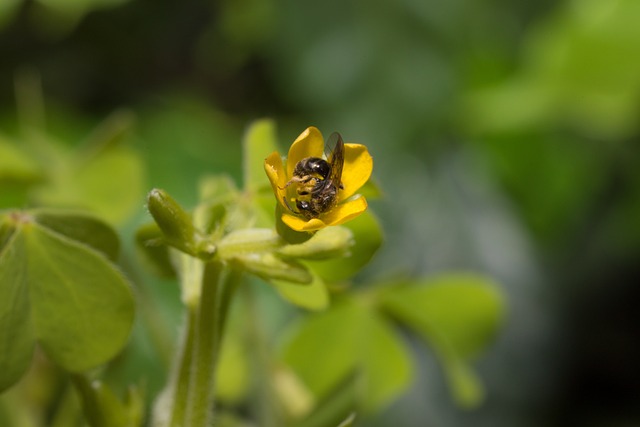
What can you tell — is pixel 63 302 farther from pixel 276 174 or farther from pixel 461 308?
pixel 461 308

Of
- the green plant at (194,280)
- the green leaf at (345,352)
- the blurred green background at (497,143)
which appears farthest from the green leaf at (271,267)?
the blurred green background at (497,143)

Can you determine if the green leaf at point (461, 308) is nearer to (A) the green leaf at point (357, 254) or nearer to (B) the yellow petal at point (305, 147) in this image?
(A) the green leaf at point (357, 254)

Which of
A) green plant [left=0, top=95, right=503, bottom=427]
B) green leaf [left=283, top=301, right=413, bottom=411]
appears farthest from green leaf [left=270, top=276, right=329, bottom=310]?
green leaf [left=283, top=301, right=413, bottom=411]

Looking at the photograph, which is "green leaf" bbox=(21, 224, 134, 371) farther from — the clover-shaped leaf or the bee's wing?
the bee's wing

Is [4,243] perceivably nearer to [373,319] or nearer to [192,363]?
[192,363]

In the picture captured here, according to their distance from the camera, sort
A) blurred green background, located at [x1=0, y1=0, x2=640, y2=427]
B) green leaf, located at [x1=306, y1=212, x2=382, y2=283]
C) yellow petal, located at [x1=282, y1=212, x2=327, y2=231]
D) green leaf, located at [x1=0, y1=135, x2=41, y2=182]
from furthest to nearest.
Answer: blurred green background, located at [x1=0, y1=0, x2=640, y2=427]
green leaf, located at [x1=0, y1=135, x2=41, y2=182]
green leaf, located at [x1=306, y1=212, x2=382, y2=283]
yellow petal, located at [x1=282, y1=212, x2=327, y2=231]

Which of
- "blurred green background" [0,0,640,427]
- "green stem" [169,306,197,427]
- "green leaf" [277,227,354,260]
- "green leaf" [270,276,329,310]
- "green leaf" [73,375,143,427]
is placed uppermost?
"green leaf" [277,227,354,260]

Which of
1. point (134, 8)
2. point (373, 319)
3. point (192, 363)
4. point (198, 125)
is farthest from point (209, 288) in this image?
point (134, 8)
